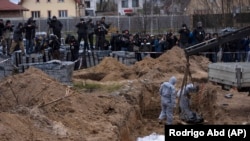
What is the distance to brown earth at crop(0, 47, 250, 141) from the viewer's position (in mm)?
12742

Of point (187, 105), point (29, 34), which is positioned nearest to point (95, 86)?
A: point (187, 105)

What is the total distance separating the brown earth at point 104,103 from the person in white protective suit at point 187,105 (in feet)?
1.28

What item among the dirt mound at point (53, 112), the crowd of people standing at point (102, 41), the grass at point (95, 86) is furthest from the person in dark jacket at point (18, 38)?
the dirt mound at point (53, 112)

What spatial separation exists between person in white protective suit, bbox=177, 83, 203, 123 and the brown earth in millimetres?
390

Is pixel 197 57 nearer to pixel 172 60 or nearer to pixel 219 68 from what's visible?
pixel 172 60

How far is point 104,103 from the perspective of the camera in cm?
1678

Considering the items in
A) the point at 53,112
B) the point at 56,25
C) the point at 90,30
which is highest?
the point at 56,25

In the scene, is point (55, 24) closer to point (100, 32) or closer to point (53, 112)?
point (100, 32)

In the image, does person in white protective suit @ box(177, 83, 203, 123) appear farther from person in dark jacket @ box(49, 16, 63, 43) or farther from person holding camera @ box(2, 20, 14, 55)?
person holding camera @ box(2, 20, 14, 55)

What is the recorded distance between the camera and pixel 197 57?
28641mm

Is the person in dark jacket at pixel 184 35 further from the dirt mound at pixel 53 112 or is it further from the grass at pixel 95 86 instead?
the dirt mound at pixel 53 112

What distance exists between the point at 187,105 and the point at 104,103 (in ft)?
12.4

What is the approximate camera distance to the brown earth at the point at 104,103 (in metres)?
12.7

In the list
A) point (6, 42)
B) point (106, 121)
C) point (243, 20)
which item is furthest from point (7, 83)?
point (243, 20)
